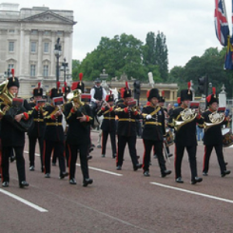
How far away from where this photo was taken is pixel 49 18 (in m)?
127

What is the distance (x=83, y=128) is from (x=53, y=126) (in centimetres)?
178

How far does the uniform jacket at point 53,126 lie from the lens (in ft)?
47.5

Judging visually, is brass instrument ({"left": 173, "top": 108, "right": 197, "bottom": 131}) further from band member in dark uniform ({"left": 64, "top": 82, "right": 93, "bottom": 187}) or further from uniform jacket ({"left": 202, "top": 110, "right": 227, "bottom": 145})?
band member in dark uniform ({"left": 64, "top": 82, "right": 93, "bottom": 187})

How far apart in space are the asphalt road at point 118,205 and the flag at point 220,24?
14657 millimetres

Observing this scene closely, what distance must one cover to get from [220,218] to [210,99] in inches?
246

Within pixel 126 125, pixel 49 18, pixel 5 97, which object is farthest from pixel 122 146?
pixel 49 18

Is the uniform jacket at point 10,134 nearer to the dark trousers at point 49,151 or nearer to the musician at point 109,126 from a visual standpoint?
the dark trousers at point 49,151

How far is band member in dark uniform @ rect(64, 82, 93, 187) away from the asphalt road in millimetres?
482

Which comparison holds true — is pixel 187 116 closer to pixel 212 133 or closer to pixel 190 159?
pixel 190 159

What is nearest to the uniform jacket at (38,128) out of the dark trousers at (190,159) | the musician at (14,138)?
the musician at (14,138)

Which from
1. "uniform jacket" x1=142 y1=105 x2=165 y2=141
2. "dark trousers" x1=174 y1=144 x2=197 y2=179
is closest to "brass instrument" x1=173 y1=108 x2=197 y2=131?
"dark trousers" x1=174 y1=144 x2=197 y2=179

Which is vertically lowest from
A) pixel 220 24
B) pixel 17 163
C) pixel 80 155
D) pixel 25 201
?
pixel 25 201

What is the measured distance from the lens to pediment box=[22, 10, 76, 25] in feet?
414

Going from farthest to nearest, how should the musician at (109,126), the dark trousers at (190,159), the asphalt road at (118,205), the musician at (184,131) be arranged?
the musician at (109,126) → the musician at (184,131) → the dark trousers at (190,159) → the asphalt road at (118,205)
